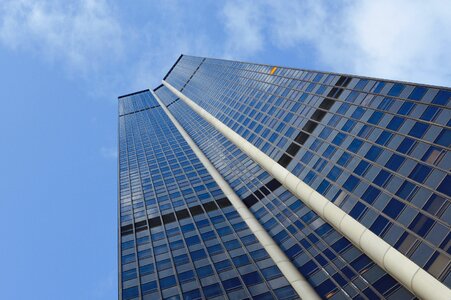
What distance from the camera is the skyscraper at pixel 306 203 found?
37031mm

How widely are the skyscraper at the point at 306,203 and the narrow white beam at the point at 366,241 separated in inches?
5.2

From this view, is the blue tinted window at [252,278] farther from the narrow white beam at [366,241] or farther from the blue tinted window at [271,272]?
the narrow white beam at [366,241]

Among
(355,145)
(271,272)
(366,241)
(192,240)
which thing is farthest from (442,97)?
(192,240)

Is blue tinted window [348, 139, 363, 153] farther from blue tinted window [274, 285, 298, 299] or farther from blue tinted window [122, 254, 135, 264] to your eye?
blue tinted window [122, 254, 135, 264]

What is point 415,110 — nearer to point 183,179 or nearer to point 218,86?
point 183,179

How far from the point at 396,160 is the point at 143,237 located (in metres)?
36.3

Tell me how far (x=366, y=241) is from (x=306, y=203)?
14.4 m

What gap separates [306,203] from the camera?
2130 inches

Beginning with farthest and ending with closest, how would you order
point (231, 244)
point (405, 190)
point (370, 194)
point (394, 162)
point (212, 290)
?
point (231, 244), point (212, 290), point (370, 194), point (394, 162), point (405, 190)

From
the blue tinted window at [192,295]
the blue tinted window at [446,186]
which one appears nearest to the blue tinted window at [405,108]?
the blue tinted window at [446,186]

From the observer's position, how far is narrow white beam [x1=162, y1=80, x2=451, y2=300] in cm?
3184

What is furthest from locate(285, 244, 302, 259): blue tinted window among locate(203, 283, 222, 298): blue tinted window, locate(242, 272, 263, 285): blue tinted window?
locate(203, 283, 222, 298): blue tinted window

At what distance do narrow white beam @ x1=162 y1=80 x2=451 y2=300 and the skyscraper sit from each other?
0.13m

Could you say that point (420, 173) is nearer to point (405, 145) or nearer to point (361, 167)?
point (405, 145)
